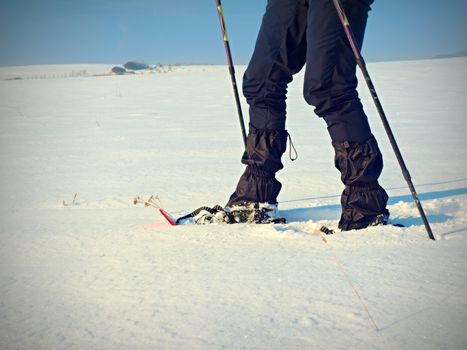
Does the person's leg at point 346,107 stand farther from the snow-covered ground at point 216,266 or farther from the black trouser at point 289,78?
the snow-covered ground at point 216,266

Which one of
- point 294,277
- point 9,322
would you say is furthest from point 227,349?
point 9,322

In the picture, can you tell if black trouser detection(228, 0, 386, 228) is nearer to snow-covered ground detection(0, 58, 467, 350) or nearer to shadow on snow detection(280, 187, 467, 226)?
shadow on snow detection(280, 187, 467, 226)

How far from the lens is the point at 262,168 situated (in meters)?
1.86

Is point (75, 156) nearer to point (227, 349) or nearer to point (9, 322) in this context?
point (9, 322)

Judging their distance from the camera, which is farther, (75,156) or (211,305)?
(75,156)

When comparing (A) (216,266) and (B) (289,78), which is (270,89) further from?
(A) (216,266)

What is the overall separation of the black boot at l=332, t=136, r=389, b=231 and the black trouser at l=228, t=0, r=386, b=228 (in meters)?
0.02

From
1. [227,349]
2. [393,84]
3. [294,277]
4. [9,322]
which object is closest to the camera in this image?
[227,349]

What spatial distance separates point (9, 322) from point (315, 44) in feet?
4.86

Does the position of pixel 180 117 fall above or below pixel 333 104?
above

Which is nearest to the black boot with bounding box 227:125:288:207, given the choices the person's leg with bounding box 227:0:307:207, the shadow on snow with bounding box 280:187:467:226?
the person's leg with bounding box 227:0:307:207

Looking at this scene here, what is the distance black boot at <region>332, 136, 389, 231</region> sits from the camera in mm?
1633

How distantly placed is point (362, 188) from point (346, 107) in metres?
0.36

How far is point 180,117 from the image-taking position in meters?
6.14
